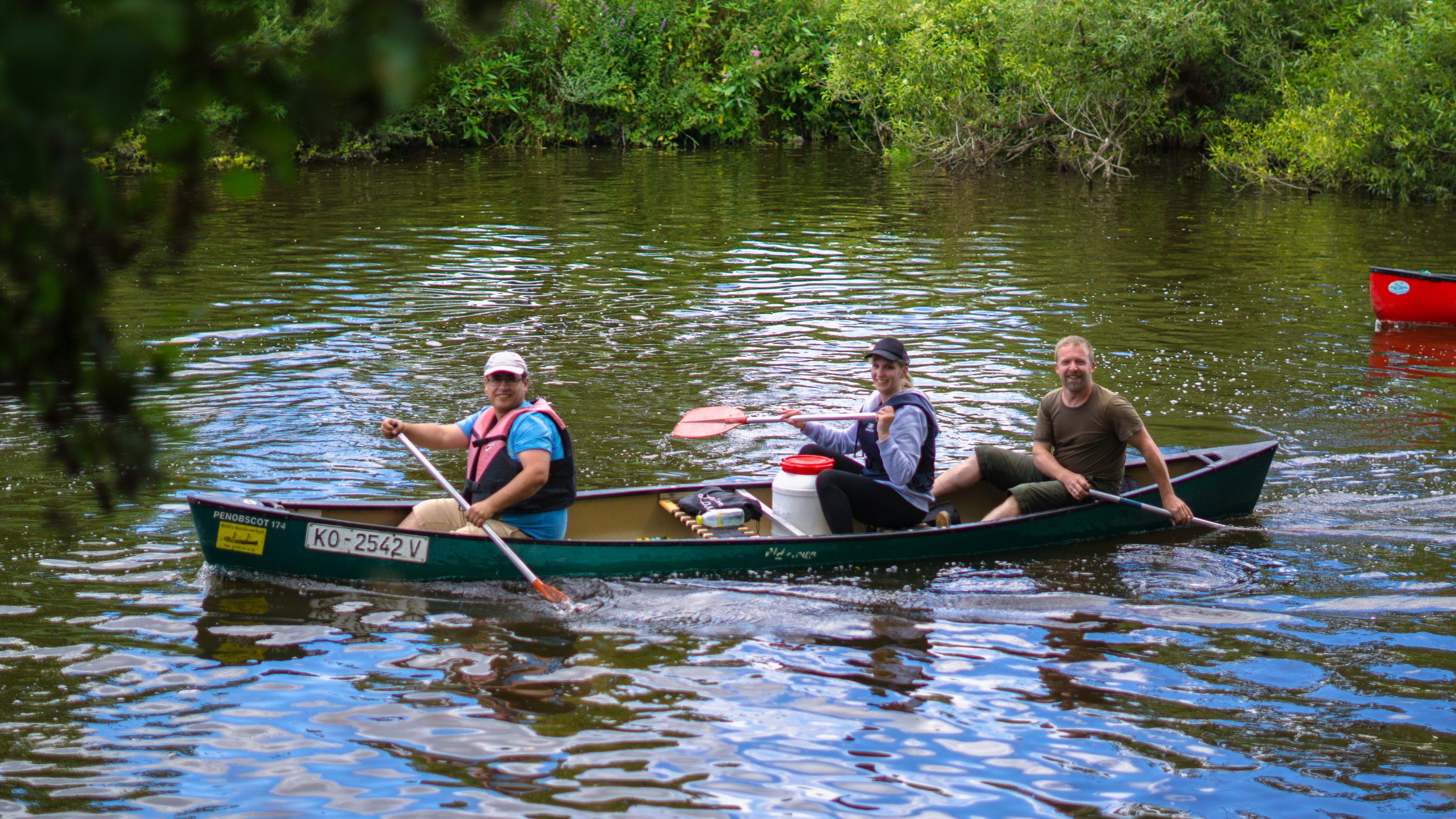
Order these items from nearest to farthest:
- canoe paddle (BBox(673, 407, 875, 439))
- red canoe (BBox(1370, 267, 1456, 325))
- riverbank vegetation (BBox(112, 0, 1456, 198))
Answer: canoe paddle (BBox(673, 407, 875, 439)) < red canoe (BBox(1370, 267, 1456, 325)) < riverbank vegetation (BBox(112, 0, 1456, 198))

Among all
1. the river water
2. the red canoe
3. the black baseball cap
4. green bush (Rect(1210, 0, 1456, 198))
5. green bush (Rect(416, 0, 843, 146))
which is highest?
green bush (Rect(416, 0, 843, 146))

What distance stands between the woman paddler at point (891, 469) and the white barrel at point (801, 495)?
0.24 feet

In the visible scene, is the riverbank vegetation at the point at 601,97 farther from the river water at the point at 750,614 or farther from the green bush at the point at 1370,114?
the river water at the point at 750,614

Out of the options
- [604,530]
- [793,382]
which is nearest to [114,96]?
[604,530]

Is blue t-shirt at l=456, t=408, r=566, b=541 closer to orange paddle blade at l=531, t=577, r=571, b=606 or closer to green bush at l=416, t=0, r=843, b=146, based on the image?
orange paddle blade at l=531, t=577, r=571, b=606

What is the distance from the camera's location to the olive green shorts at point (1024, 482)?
837 centimetres

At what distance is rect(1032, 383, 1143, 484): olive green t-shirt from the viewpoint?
8258 millimetres

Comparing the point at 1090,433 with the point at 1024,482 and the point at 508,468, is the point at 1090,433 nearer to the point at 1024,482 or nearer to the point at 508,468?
the point at 1024,482

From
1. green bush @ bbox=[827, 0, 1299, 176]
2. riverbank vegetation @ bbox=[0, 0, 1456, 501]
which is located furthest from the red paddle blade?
green bush @ bbox=[827, 0, 1299, 176]

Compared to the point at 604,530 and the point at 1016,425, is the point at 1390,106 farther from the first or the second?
the point at 604,530

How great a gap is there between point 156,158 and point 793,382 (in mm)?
10196

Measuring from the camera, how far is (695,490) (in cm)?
856

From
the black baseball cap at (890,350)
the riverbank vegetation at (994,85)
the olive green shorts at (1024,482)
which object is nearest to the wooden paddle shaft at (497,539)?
the black baseball cap at (890,350)

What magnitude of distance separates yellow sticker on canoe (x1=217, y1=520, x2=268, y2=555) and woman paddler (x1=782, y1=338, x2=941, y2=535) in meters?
3.33
